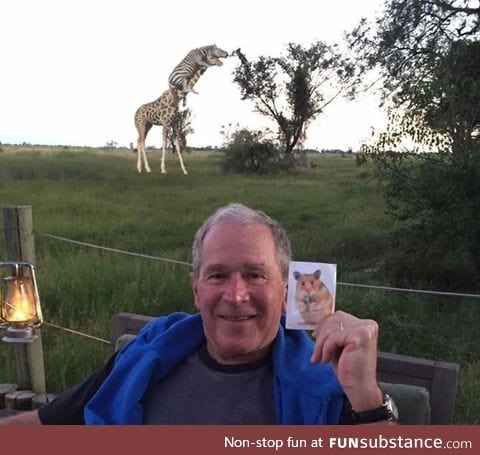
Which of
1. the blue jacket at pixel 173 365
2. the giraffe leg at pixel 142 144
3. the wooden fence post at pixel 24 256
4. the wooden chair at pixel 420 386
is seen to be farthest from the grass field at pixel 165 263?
the giraffe leg at pixel 142 144

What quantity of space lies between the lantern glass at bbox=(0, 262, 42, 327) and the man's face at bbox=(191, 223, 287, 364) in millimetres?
1566

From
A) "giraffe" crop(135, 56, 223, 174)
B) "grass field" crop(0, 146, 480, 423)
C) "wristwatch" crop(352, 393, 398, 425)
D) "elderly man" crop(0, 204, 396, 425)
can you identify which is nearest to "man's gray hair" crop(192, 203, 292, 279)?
"elderly man" crop(0, 204, 396, 425)

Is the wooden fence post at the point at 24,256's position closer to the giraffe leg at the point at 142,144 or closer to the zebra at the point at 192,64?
the giraffe leg at the point at 142,144

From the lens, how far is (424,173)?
19.2ft

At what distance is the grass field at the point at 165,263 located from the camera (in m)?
4.07

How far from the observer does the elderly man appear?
65.4 inches

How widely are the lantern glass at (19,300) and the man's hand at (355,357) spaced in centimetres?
201

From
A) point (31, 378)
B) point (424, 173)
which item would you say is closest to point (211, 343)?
point (31, 378)

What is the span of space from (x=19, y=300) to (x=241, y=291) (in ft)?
5.63

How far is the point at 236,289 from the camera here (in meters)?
1.72

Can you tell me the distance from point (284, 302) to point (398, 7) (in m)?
6.96

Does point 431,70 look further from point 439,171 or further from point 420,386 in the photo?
point 420,386

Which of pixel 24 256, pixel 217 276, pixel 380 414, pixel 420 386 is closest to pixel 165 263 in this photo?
pixel 24 256
